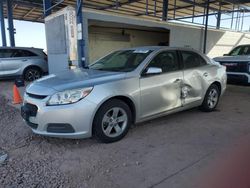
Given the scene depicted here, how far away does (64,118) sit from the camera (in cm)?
322

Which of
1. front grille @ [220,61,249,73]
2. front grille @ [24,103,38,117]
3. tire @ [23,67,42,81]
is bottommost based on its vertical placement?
tire @ [23,67,42,81]

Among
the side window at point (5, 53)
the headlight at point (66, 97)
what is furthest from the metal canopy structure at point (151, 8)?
the headlight at point (66, 97)

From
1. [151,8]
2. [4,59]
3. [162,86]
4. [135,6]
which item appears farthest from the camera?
[151,8]

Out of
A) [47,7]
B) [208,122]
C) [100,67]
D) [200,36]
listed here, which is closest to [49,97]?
[100,67]

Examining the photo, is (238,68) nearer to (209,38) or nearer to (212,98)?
(212,98)

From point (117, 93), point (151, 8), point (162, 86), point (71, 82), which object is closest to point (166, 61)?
point (162, 86)

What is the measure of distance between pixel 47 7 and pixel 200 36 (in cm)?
830

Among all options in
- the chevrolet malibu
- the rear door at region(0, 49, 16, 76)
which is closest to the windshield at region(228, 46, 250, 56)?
the chevrolet malibu

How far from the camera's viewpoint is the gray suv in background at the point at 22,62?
385 inches

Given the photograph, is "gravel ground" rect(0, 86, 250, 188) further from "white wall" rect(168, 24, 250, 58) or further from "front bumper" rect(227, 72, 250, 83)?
"white wall" rect(168, 24, 250, 58)

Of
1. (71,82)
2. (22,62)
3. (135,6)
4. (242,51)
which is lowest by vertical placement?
(22,62)

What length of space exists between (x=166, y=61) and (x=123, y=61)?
0.83 metres

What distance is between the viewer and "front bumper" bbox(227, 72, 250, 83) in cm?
701

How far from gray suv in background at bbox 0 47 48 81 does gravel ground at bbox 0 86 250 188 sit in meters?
5.77
